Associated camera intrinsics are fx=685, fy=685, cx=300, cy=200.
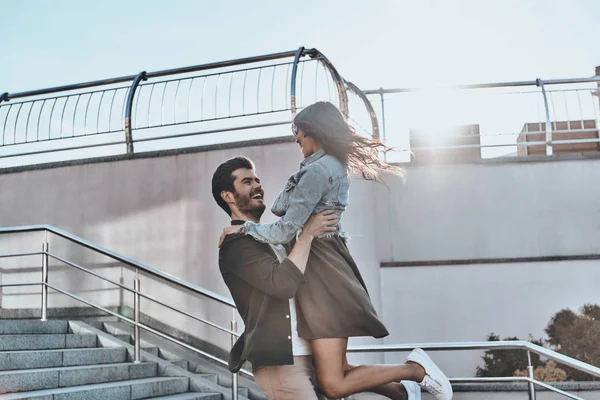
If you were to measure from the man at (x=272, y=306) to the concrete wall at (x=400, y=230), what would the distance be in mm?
3585

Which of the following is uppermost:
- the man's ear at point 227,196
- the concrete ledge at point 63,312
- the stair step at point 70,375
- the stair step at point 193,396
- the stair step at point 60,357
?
the man's ear at point 227,196

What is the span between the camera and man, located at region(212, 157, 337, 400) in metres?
2.37

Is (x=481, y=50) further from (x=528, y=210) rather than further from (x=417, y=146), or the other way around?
(x=528, y=210)

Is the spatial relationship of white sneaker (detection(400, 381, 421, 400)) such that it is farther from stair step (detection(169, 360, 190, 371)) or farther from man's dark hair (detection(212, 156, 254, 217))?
stair step (detection(169, 360, 190, 371))

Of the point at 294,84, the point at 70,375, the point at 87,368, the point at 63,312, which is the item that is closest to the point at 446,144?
the point at 294,84

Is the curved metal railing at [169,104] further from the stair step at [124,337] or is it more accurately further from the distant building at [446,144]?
the stair step at [124,337]

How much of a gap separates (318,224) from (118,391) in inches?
104

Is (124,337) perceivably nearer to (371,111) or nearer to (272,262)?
(371,111)

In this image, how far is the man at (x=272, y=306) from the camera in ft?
7.77

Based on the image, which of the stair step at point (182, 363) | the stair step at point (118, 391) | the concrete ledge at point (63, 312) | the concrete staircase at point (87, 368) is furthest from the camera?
the concrete ledge at point (63, 312)

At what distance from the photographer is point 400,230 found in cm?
759

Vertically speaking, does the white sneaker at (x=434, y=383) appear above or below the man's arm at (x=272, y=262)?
below

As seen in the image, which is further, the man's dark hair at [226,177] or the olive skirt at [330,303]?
the man's dark hair at [226,177]

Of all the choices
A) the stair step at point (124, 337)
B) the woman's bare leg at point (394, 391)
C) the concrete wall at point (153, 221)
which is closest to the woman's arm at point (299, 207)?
the woman's bare leg at point (394, 391)
